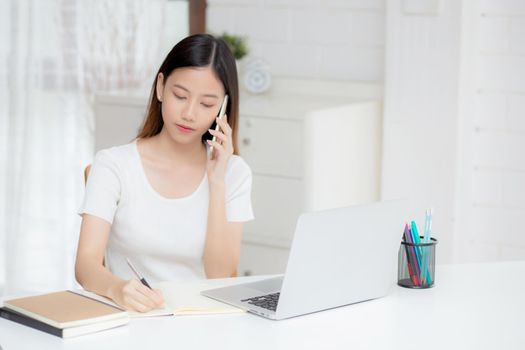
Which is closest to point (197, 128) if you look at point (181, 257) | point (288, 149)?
point (181, 257)

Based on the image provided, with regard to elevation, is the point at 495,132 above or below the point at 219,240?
above

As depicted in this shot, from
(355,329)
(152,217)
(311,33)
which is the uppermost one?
(311,33)

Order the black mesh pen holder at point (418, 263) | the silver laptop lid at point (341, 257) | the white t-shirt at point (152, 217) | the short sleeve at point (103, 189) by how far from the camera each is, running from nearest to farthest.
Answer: the silver laptop lid at point (341, 257) < the black mesh pen holder at point (418, 263) < the short sleeve at point (103, 189) < the white t-shirt at point (152, 217)

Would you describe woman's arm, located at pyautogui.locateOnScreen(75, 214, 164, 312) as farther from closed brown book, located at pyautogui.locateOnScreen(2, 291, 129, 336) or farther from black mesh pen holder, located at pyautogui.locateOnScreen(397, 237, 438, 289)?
black mesh pen holder, located at pyautogui.locateOnScreen(397, 237, 438, 289)

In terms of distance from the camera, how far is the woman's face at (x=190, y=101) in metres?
2.22

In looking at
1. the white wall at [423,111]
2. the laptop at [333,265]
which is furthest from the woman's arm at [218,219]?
the white wall at [423,111]

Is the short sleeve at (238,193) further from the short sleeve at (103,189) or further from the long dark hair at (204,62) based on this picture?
the short sleeve at (103,189)

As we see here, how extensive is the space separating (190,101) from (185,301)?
52cm

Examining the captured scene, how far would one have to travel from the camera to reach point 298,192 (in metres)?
3.34

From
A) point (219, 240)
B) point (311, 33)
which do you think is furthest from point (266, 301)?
point (311, 33)

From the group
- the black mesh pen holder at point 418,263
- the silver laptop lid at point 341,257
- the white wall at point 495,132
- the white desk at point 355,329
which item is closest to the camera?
the white desk at point 355,329

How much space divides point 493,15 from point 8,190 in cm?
182

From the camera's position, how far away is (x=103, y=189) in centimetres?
222

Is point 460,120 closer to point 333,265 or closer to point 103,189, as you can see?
point 103,189
